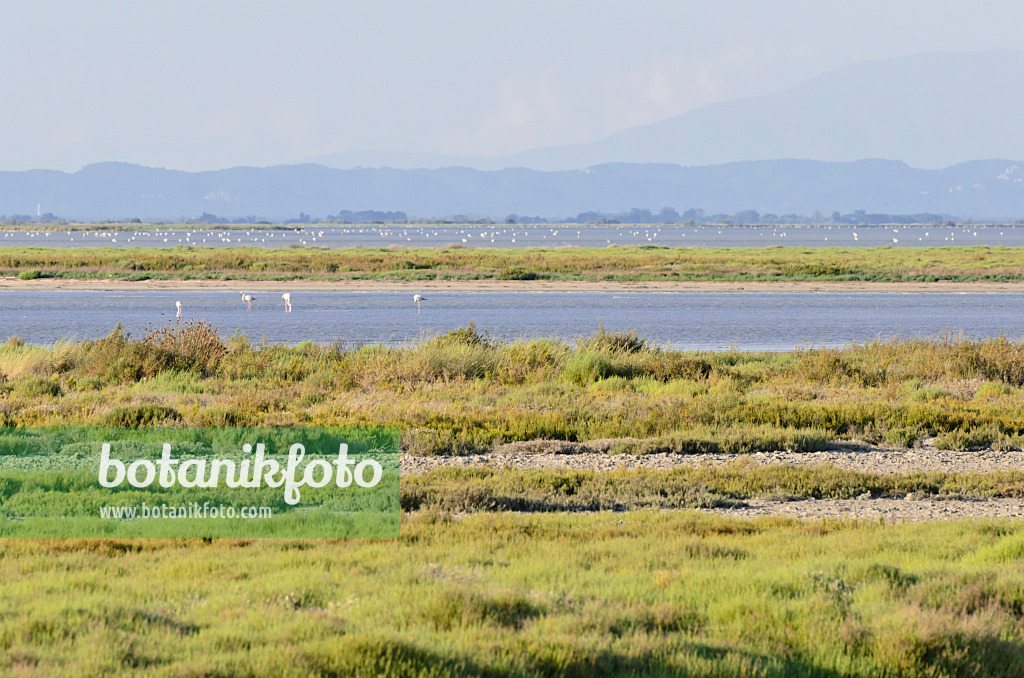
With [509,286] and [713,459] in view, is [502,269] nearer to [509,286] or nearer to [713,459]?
[509,286]

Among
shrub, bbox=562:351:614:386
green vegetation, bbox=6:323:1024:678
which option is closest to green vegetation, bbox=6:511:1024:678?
green vegetation, bbox=6:323:1024:678

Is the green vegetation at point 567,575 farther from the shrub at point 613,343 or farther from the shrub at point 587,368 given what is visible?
the shrub at point 613,343

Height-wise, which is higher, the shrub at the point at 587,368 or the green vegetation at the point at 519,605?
the green vegetation at the point at 519,605

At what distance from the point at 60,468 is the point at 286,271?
51889 millimetres

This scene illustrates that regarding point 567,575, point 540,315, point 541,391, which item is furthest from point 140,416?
point 540,315

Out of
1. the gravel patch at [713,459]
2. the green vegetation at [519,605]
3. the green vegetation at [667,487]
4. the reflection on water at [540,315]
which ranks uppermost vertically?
the green vegetation at [519,605]

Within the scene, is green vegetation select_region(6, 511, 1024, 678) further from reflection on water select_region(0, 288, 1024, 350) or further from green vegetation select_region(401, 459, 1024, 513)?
reflection on water select_region(0, 288, 1024, 350)

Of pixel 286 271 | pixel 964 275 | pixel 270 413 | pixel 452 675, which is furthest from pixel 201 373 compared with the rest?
pixel 964 275

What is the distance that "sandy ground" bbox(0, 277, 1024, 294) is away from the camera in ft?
171

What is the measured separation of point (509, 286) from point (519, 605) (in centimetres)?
4808

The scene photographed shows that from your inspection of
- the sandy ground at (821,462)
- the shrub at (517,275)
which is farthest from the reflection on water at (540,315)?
the sandy ground at (821,462)

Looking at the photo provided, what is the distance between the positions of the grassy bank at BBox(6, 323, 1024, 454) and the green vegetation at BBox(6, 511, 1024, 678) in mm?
5112

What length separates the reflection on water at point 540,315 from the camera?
31.2 m

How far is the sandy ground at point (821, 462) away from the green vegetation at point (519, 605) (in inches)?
66.6
